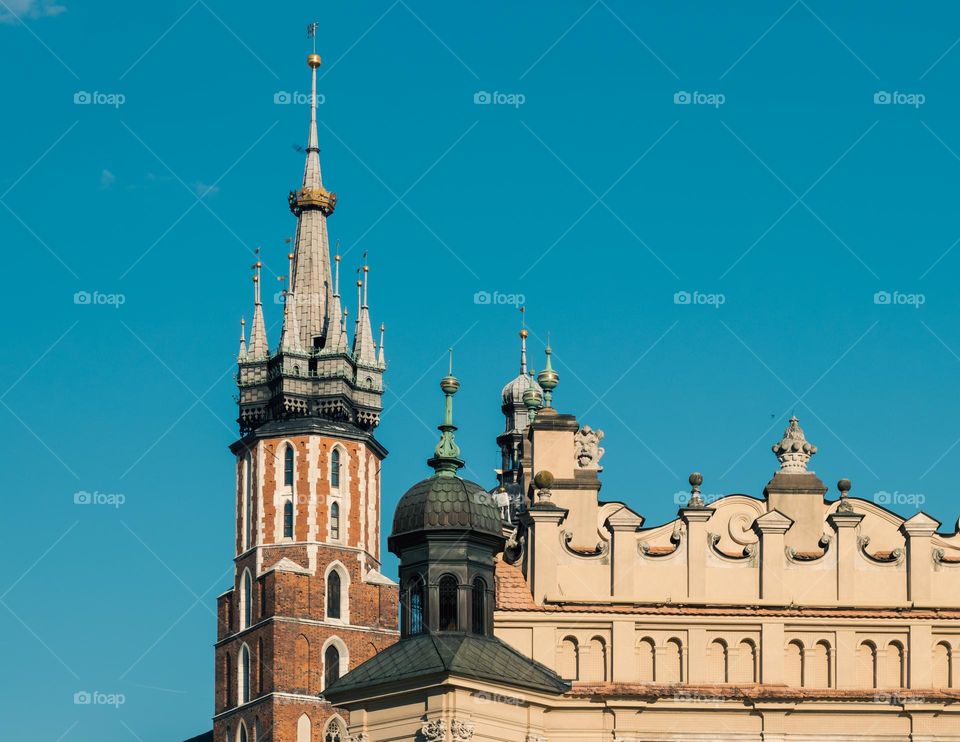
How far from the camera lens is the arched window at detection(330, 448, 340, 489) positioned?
12019 cm

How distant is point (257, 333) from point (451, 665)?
69.9 m

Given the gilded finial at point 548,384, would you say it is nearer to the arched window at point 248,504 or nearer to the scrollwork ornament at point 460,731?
the scrollwork ornament at point 460,731

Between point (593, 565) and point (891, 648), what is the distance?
21.6 feet

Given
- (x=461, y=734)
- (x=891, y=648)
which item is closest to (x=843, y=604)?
(x=891, y=648)

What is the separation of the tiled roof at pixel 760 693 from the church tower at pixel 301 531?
182ft

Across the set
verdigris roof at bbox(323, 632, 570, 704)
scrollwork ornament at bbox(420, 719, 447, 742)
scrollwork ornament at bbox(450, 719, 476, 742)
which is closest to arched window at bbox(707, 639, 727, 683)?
verdigris roof at bbox(323, 632, 570, 704)

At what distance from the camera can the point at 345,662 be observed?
117 m

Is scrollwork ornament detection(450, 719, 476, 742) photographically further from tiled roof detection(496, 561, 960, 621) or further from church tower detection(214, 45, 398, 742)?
church tower detection(214, 45, 398, 742)

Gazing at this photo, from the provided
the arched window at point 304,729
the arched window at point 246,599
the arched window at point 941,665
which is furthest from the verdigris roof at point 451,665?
the arched window at point 246,599

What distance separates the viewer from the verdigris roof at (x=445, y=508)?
58.4m

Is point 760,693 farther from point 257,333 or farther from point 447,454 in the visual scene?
point 257,333

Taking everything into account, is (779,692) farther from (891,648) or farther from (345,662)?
(345,662)

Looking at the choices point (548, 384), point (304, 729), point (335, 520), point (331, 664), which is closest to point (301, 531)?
point (335, 520)

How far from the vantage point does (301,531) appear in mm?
119562
